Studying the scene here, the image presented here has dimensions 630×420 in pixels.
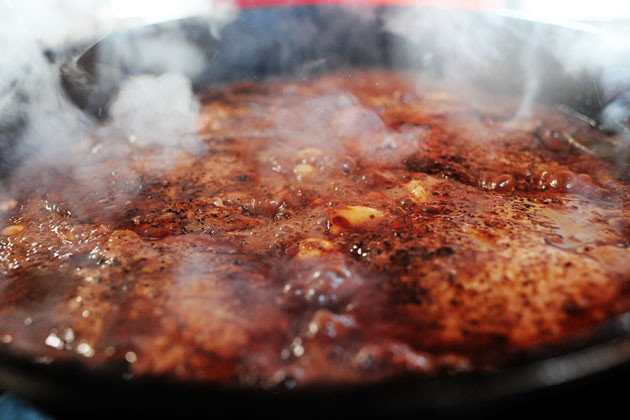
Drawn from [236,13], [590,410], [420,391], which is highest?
[236,13]

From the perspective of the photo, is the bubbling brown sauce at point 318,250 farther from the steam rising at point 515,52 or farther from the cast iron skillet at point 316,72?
the steam rising at point 515,52

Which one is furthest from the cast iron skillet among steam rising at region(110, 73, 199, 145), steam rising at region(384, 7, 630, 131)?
steam rising at region(110, 73, 199, 145)

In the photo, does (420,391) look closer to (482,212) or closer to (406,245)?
(406,245)

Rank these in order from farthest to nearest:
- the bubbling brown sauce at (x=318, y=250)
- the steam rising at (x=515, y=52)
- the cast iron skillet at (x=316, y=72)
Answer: the steam rising at (x=515, y=52), the bubbling brown sauce at (x=318, y=250), the cast iron skillet at (x=316, y=72)

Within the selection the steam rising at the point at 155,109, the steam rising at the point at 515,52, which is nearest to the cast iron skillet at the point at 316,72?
the steam rising at the point at 515,52

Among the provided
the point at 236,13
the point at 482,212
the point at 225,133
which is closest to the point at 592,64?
the point at 482,212

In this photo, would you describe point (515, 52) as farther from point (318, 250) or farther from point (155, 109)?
point (155, 109)
